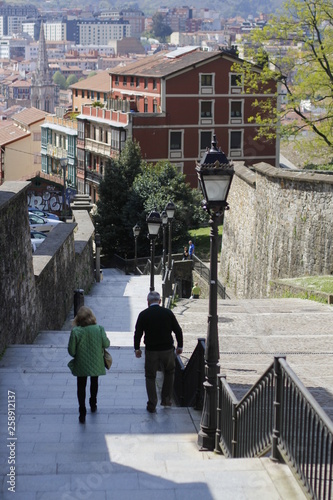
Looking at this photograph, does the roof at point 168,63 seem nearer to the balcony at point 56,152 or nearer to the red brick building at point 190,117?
the red brick building at point 190,117

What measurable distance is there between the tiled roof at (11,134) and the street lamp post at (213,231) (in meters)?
85.6

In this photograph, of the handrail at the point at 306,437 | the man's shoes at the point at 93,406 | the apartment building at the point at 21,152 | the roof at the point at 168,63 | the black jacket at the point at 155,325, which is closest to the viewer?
the handrail at the point at 306,437

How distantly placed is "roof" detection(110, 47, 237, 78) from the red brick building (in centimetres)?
7

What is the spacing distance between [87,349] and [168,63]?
6375 centimetres

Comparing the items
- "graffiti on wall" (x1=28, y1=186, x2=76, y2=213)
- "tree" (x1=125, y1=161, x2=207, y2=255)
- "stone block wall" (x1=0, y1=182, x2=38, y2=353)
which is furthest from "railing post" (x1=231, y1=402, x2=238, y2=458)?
"graffiti on wall" (x1=28, y1=186, x2=76, y2=213)

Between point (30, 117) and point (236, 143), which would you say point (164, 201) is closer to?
point (236, 143)

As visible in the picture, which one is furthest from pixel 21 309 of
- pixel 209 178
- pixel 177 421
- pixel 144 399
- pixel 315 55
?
pixel 315 55

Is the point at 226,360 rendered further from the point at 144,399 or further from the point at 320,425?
the point at 320,425

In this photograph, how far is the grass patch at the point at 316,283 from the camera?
19.6 metres

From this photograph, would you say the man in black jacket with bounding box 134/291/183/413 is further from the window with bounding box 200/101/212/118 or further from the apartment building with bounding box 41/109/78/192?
the apartment building with bounding box 41/109/78/192

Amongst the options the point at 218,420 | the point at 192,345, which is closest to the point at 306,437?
the point at 218,420

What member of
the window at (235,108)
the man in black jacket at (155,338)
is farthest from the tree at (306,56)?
the window at (235,108)

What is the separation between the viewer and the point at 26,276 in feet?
46.7

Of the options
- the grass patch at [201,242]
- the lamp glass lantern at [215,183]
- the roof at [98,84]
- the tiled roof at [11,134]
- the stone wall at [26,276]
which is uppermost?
the lamp glass lantern at [215,183]
